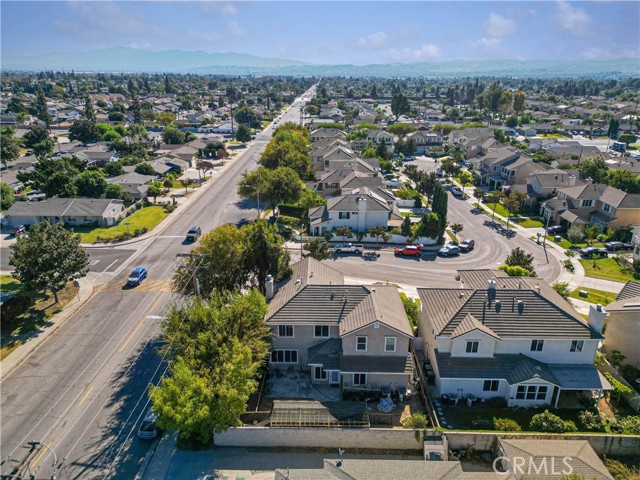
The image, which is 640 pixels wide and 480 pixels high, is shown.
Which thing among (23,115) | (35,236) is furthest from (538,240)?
(23,115)

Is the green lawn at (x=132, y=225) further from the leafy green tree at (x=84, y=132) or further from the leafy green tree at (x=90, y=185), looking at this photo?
the leafy green tree at (x=84, y=132)

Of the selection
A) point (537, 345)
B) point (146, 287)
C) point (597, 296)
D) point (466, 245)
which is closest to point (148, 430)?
point (146, 287)

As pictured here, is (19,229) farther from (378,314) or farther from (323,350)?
(378,314)

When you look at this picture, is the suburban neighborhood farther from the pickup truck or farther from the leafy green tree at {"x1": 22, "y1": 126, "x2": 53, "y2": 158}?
the leafy green tree at {"x1": 22, "y1": 126, "x2": 53, "y2": 158}

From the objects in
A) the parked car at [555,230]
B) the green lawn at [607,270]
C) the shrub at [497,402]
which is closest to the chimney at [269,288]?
the shrub at [497,402]

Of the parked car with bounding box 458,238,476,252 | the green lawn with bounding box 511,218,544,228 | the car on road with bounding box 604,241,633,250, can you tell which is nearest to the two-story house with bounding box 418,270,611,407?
the parked car with bounding box 458,238,476,252
